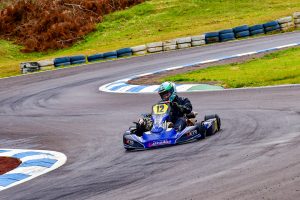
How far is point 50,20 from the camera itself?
1590 inches

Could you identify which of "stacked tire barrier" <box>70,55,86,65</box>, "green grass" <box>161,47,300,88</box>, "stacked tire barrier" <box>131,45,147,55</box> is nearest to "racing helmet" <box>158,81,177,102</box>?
"green grass" <box>161,47,300,88</box>

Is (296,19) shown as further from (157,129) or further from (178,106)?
(157,129)

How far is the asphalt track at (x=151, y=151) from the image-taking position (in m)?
8.08

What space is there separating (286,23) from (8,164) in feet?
76.1

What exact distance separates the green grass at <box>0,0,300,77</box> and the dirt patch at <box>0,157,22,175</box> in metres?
21.4

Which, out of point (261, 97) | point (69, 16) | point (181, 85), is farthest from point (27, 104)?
point (69, 16)

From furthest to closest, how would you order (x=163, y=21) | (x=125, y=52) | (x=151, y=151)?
(x=163, y=21) < (x=125, y=52) < (x=151, y=151)

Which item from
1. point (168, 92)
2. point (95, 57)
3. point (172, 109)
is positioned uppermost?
point (168, 92)

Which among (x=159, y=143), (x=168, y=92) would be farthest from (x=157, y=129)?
(x=168, y=92)

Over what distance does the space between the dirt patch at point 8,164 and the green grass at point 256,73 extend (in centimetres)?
784

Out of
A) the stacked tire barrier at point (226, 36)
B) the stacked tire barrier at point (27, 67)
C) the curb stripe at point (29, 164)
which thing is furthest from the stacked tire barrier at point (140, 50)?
the curb stripe at point (29, 164)

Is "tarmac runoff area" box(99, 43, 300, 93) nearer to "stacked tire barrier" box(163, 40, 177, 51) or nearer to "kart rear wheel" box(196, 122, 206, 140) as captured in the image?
"stacked tire barrier" box(163, 40, 177, 51)

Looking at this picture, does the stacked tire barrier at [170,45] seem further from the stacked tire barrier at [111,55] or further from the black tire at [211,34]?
the stacked tire barrier at [111,55]

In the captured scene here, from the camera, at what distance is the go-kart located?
11.9 meters
